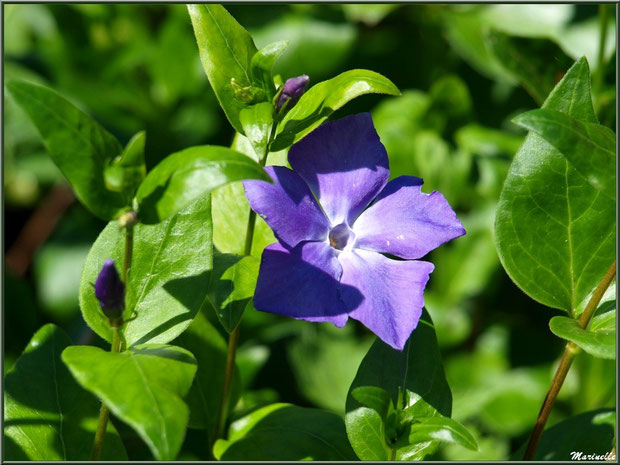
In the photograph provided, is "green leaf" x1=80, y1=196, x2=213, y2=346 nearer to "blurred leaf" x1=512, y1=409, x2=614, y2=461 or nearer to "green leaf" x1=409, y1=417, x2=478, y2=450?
"green leaf" x1=409, y1=417, x2=478, y2=450

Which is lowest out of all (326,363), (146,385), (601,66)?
(326,363)

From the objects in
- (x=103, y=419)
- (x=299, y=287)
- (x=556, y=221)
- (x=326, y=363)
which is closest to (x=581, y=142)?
(x=556, y=221)

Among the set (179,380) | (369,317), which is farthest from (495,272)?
(179,380)

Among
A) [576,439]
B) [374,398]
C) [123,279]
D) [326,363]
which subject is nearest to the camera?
[123,279]

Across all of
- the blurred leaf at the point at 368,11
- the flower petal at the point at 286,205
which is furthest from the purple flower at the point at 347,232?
the blurred leaf at the point at 368,11

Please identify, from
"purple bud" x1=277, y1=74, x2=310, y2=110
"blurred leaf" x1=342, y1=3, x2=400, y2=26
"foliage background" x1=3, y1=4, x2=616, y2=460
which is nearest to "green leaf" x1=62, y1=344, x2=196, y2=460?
"purple bud" x1=277, y1=74, x2=310, y2=110

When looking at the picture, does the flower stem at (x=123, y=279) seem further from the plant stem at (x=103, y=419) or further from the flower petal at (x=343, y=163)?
the flower petal at (x=343, y=163)

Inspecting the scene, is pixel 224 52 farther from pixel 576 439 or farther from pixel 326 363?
pixel 326 363
